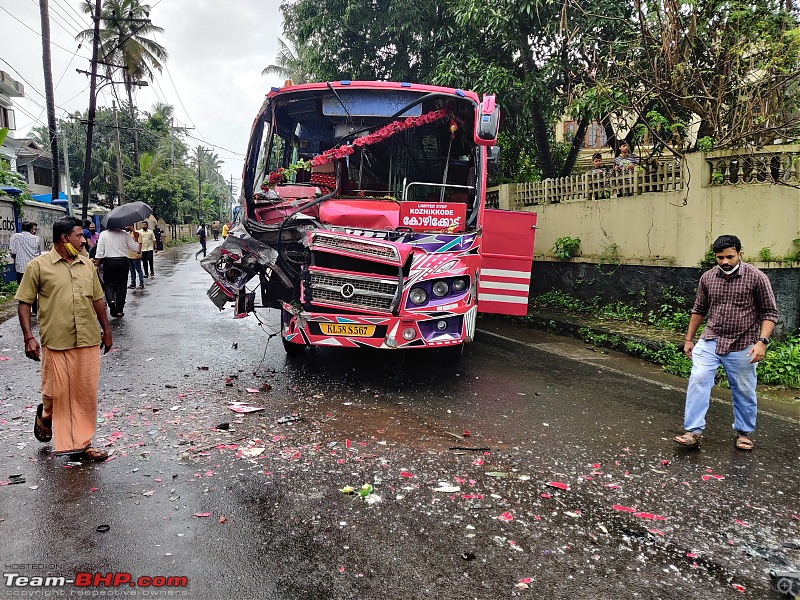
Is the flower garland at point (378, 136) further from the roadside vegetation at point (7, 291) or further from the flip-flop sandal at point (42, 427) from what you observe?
the roadside vegetation at point (7, 291)

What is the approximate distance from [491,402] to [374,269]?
1.68 meters

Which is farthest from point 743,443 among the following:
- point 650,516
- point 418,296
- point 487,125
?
point 487,125

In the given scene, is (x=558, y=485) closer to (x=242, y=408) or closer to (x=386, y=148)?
(x=242, y=408)

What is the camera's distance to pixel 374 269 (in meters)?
5.24

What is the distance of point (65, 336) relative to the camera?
3707 millimetres

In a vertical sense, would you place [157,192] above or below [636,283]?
above

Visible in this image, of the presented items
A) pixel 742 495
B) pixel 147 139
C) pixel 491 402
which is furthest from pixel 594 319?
pixel 147 139

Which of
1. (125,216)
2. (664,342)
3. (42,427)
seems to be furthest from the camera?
(125,216)

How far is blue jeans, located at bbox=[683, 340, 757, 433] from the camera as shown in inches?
167

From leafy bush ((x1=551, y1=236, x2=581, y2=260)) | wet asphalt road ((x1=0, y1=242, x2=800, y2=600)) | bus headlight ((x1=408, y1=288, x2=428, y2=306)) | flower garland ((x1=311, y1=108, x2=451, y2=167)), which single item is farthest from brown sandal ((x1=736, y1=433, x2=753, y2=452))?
leafy bush ((x1=551, y1=236, x2=581, y2=260))

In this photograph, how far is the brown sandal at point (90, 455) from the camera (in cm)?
374

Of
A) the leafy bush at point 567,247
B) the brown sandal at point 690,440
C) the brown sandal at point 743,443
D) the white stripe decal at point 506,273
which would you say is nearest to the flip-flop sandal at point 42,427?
the brown sandal at point 690,440

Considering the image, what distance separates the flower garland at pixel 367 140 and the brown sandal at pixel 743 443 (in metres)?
4.07

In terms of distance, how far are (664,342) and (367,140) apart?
15.5 ft
